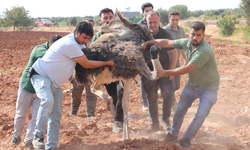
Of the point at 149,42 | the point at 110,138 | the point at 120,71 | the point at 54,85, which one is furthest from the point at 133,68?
the point at 110,138

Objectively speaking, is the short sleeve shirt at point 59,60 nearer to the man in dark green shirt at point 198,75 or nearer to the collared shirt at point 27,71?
the collared shirt at point 27,71

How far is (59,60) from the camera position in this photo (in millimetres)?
3391

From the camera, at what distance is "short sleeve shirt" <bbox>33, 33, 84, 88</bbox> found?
11.0ft

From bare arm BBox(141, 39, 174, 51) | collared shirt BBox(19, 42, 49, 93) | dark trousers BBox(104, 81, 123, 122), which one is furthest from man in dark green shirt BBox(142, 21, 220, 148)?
collared shirt BBox(19, 42, 49, 93)

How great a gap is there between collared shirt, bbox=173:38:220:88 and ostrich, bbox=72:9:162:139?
55 centimetres

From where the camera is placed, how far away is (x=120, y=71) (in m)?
3.58

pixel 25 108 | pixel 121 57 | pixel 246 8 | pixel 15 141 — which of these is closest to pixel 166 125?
pixel 121 57

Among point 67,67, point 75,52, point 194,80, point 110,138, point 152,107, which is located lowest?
point 110,138

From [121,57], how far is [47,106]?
1.24m

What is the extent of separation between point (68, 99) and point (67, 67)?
138 inches

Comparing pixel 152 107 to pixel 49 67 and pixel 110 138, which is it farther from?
pixel 49 67

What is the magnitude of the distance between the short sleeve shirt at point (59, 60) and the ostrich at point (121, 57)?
1.07 ft

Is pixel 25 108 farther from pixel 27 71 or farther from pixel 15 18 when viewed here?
pixel 15 18

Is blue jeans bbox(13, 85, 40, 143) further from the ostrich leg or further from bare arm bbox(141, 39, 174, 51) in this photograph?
bare arm bbox(141, 39, 174, 51)
